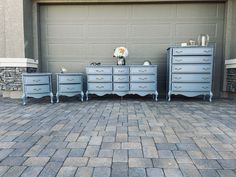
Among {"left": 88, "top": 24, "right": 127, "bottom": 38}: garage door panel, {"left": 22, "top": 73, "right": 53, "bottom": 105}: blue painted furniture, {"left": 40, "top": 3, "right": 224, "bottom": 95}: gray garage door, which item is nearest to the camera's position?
{"left": 22, "top": 73, "right": 53, "bottom": 105}: blue painted furniture

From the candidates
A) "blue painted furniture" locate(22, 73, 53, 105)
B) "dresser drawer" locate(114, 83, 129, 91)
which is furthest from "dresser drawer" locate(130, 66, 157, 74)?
"blue painted furniture" locate(22, 73, 53, 105)

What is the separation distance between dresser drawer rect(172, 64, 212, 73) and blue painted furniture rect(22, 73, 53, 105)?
2.64m

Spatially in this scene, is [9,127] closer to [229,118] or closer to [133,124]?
[133,124]

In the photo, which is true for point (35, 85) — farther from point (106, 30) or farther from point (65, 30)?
point (106, 30)

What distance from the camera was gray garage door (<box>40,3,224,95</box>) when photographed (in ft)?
16.1

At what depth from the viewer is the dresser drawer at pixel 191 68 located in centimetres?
428

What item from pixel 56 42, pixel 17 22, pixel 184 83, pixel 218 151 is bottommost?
pixel 218 151

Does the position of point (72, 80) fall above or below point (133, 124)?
above

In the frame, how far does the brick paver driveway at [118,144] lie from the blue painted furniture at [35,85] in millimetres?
869

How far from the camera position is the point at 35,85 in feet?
13.5

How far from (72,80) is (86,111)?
3.77 feet

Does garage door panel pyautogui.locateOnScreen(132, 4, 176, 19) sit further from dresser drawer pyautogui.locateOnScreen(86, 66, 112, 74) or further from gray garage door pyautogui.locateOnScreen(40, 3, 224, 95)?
dresser drawer pyautogui.locateOnScreen(86, 66, 112, 74)

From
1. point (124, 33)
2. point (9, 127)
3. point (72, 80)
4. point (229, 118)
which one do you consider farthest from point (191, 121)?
point (124, 33)

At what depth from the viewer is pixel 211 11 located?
487cm
